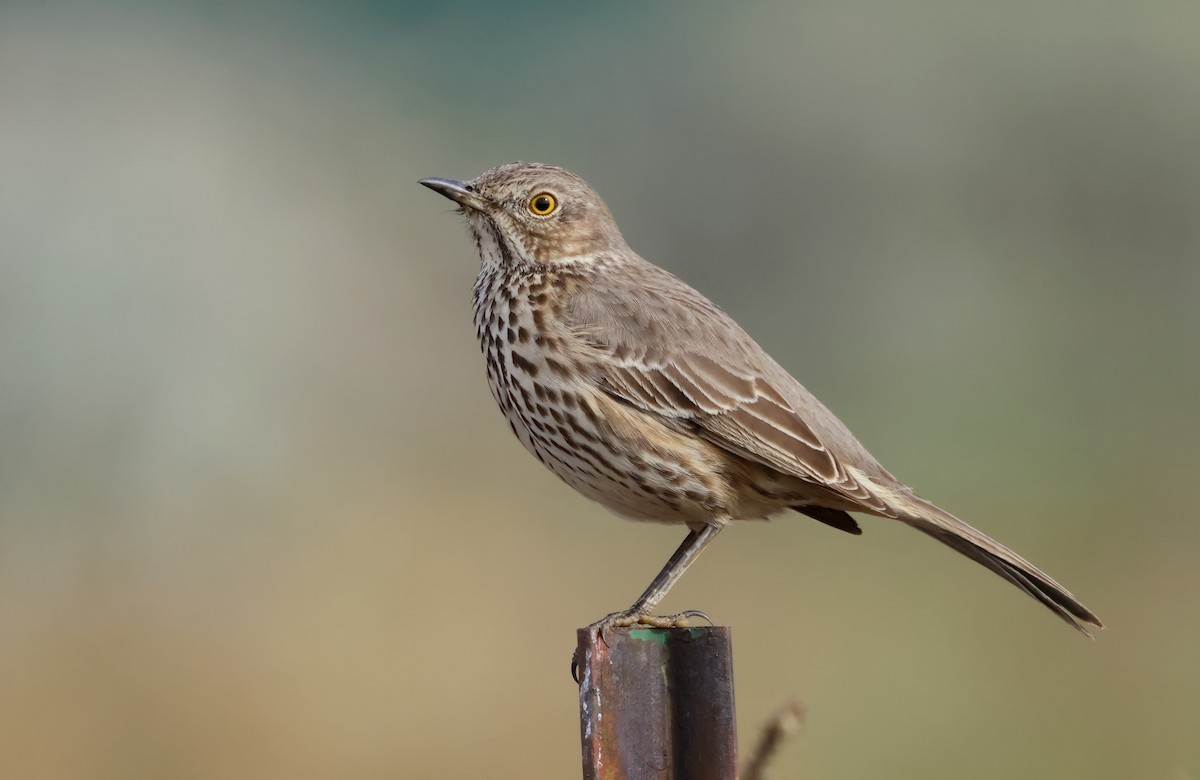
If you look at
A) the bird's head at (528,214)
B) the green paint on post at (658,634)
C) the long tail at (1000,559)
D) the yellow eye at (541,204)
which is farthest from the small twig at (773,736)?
the yellow eye at (541,204)

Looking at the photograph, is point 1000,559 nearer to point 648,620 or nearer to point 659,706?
point 648,620

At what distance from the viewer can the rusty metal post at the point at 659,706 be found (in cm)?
358

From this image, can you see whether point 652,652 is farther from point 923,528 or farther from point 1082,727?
point 1082,727

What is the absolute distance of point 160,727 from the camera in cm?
845

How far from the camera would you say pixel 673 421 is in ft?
17.6

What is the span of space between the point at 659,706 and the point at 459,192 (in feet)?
9.61

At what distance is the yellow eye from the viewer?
6.07 metres

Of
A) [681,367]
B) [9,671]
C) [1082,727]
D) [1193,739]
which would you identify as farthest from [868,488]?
[9,671]

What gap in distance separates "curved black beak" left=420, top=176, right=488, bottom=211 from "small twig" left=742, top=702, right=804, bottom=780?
3254 mm

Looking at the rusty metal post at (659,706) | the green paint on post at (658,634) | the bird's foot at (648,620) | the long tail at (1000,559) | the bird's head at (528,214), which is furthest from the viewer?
the bird's head at (528,214)

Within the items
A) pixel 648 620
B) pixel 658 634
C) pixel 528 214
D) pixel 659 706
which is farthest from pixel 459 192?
pixel 659 706

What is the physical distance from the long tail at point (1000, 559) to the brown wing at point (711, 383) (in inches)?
7.0

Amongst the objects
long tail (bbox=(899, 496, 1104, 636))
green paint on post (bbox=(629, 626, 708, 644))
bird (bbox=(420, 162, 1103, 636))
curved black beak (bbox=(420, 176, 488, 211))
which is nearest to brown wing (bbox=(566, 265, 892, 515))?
bird (bbox=(420, 162, 1103, 636))

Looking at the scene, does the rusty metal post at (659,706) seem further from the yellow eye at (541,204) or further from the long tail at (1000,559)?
the yellow eye at (541,204)
